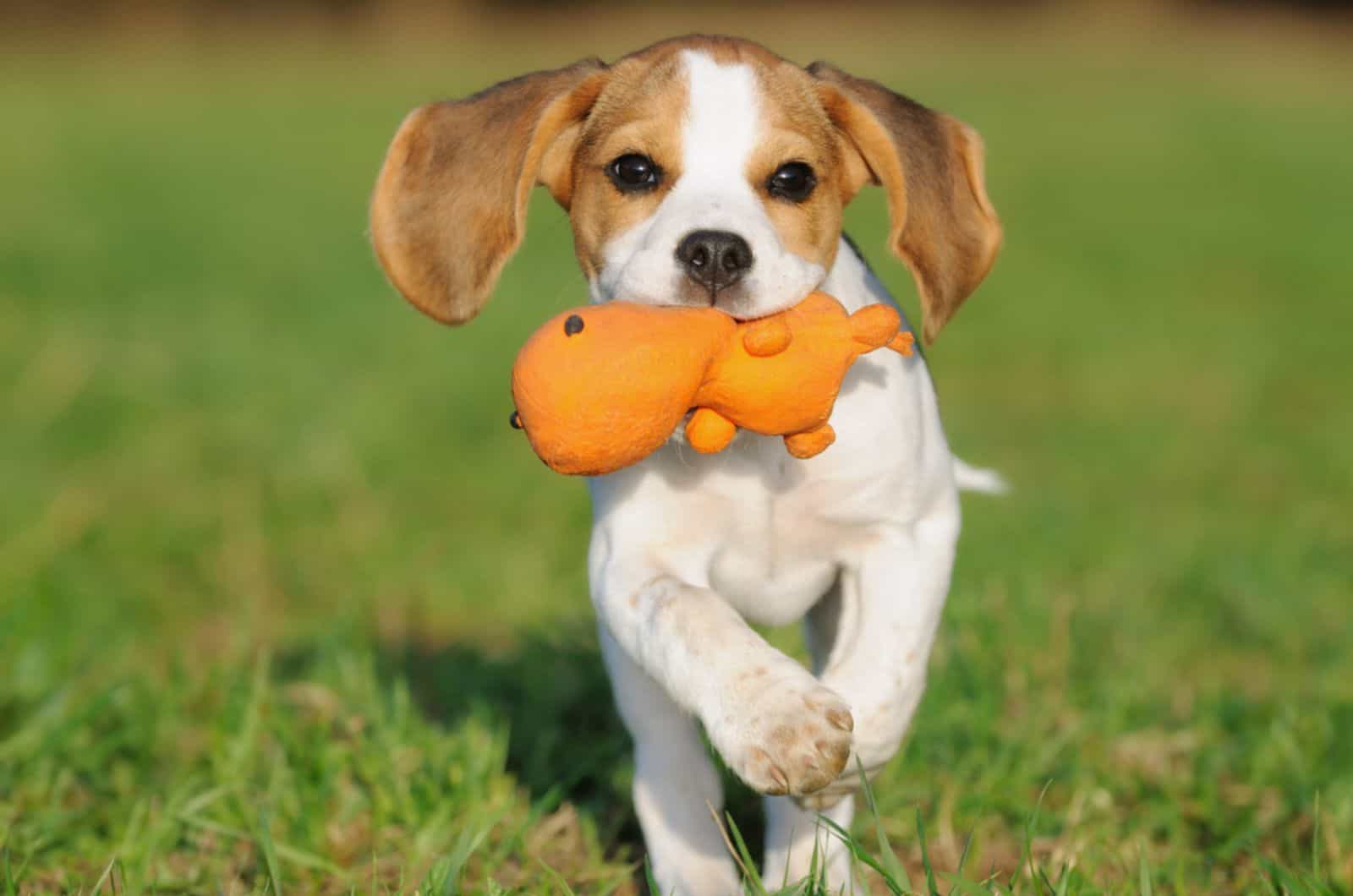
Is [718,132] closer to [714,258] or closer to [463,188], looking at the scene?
[714,258]

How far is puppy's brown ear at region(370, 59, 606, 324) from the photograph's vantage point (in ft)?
11.7

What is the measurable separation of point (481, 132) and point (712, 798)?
1.51 meters

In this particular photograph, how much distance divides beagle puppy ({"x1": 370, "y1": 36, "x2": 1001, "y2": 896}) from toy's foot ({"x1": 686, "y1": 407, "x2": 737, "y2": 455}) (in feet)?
0.55

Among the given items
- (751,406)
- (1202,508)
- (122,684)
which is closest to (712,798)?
(751,406)

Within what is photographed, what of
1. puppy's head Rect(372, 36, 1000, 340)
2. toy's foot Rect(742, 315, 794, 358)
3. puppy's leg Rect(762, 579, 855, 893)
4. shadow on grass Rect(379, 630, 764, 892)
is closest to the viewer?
toy's foot Rect(742, 315, 794, 358)

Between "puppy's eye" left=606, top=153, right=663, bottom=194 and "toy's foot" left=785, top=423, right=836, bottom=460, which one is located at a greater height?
"puppy's eye" left=606, top=153, right=663, bottom=194

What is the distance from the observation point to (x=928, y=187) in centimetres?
354

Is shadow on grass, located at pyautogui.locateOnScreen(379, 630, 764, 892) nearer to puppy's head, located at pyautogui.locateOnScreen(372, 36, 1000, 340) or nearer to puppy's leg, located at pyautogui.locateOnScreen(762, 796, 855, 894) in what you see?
puppy's leg, located at pyautogui.locateOnScreen(762, 796, 855, 894)

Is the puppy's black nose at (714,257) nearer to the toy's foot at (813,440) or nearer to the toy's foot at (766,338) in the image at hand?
the toy's foot at (766,338)

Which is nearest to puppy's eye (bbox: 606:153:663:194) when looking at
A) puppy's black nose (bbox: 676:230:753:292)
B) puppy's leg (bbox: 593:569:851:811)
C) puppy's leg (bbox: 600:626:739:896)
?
puppy's black nose (bbox: 676:230:753:292)

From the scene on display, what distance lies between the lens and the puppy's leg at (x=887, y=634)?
11.0 feet

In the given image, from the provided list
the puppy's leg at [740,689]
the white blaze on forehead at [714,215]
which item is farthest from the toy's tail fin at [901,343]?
the puppy's leg at [740,689]

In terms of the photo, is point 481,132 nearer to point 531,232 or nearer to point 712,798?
point 712,798

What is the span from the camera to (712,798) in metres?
3.73
